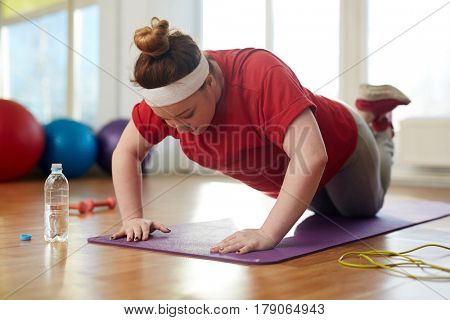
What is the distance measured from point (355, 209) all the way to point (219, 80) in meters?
0.78

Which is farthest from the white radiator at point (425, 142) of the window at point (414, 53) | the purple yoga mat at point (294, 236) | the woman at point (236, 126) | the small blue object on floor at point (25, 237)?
the small blue object on floor at point (25, 237)

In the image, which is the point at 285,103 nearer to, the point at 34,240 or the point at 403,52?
the point at 34,240

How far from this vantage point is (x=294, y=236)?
1.59m

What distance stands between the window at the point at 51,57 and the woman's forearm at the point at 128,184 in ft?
11.9

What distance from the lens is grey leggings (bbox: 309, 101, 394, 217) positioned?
1.81 metres

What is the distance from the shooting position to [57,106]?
5.48 m

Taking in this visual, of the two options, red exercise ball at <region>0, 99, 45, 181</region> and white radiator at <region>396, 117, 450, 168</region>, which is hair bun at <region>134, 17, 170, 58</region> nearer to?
red exercise ball at <region>0, 99, 45, 181</region>

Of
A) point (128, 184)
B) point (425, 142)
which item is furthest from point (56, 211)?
point (425, 142)

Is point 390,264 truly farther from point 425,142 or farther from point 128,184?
point 425,142

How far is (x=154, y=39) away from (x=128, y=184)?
456 millimetres

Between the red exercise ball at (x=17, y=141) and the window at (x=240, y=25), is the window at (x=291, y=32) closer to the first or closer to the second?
the window at (x=240, y=25)

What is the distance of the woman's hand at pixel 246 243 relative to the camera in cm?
130

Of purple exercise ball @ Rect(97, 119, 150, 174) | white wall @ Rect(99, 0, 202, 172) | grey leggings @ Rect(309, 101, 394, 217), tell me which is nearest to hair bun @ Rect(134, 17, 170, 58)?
grey leggings @ Rect(309, 101, 394, 217)

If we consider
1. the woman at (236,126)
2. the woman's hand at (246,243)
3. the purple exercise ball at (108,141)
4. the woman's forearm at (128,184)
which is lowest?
the purple exercise ball at (108,141)
